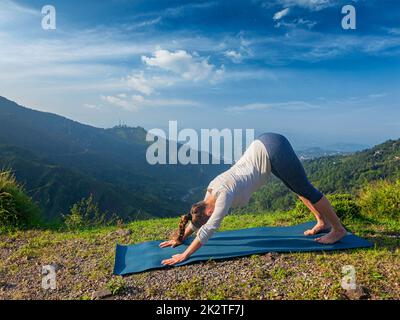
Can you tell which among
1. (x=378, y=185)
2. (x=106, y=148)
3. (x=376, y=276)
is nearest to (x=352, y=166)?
(x=378, y=185)

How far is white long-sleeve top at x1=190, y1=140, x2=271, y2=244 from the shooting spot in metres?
4.35

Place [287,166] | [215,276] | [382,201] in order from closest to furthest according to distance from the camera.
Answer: [215,276], [287,166], [382,201]

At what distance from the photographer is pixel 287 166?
4.71 meters

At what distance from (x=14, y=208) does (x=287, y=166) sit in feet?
18.5

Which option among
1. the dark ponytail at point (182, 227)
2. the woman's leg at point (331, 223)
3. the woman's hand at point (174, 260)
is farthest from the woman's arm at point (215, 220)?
the woman's leg at point (331, 223)

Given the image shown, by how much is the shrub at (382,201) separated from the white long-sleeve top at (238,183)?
3730 millimetres

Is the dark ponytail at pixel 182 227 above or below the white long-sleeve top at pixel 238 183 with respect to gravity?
below

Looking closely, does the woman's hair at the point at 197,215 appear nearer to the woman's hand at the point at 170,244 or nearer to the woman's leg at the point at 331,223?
the woman's hand at the point at 170,244

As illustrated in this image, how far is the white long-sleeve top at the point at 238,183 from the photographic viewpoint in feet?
14.3

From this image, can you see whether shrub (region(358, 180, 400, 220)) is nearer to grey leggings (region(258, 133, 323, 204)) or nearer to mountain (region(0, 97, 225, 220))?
grey leggings (region(258, 133, 323, 204))

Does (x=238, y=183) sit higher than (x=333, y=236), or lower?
higher

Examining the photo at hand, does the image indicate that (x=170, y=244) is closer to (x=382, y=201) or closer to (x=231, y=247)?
(x=231, y=247)

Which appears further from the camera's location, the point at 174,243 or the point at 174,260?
the point at 174,243

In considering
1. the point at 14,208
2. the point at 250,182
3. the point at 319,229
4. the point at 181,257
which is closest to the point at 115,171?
the point at 14,208
